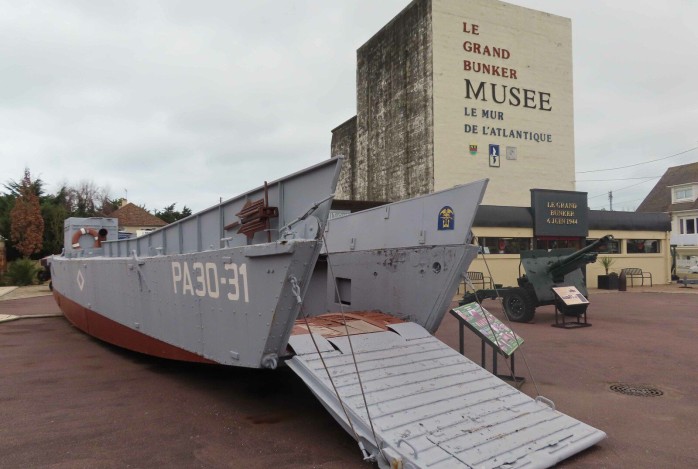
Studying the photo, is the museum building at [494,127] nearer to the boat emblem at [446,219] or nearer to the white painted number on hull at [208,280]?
the boat emblem at [446,219]

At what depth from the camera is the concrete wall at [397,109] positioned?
20828mm

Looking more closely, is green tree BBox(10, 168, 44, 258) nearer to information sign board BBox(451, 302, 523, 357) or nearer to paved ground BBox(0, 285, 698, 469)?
paved ground BBox(0, 285, 698, 469)

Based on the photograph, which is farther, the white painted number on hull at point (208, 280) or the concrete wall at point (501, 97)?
the concrete wall at point (501, 97)

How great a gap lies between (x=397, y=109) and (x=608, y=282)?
38.9ft

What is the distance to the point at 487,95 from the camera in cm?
2173

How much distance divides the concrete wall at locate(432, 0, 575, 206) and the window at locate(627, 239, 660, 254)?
406cm

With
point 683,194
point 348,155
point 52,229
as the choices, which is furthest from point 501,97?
point 52,229

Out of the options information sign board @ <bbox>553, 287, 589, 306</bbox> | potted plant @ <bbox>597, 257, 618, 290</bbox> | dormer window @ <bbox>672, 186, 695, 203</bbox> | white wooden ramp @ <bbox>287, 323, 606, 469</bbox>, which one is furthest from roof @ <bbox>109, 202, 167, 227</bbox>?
dormer window @ <bbox>672, 186, 695, 203</bbox>

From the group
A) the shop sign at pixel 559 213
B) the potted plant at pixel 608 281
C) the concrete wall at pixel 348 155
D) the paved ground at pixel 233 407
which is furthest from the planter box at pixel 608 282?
the concrete wall at pixel 348 155

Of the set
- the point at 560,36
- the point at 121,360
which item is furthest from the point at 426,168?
the point at 121,360

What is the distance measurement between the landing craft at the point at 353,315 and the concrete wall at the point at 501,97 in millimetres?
14545

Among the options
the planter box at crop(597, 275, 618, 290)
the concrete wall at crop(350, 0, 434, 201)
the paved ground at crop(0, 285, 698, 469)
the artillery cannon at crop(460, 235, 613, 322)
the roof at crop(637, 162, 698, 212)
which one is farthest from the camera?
the roof at crop(637, 162, 698, 212)

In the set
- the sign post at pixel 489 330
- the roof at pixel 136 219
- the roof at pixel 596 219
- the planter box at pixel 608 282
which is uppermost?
the roof at pixel 136 219

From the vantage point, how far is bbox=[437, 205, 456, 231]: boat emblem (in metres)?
5.68
